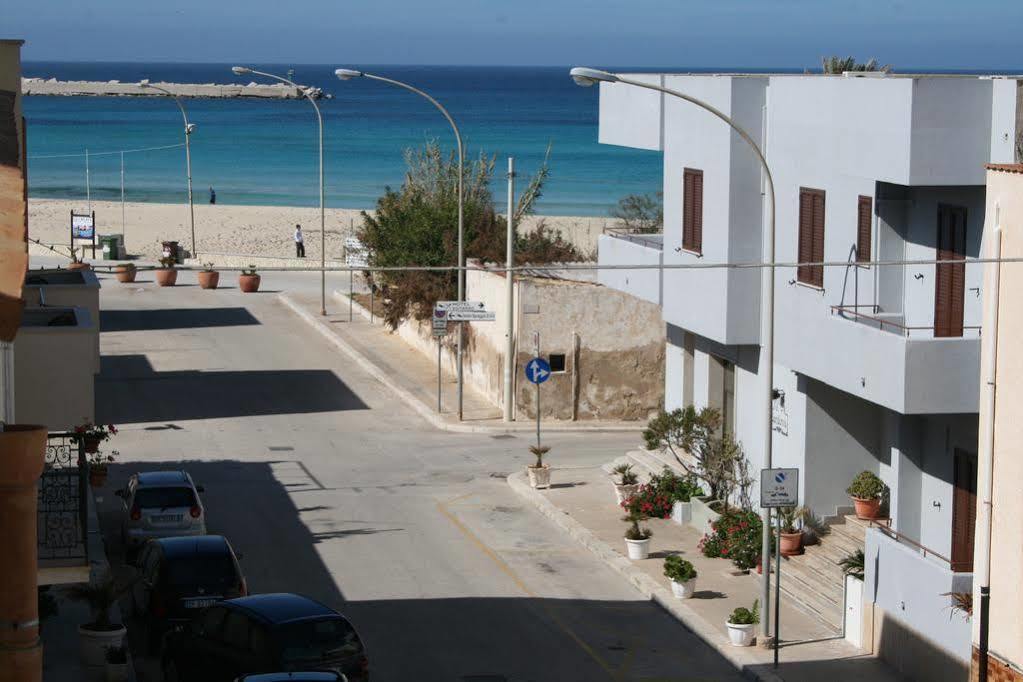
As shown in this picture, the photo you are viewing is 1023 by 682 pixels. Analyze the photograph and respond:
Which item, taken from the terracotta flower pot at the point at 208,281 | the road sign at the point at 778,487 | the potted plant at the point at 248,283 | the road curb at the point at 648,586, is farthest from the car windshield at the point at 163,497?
the terracotta flower pot at the point at 208,281

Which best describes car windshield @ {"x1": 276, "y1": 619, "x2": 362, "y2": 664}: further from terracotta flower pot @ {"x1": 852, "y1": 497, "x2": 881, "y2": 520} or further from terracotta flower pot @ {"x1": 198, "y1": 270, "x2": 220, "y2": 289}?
terracotta flower pot @ {"x1": 198, "y1": 270, "x2": 220, "y2": 289}

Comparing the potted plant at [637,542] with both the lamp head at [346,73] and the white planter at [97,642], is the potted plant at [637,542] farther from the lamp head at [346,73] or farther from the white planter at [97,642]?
the lamp head at [346,73]

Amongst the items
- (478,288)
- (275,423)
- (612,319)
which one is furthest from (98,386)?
(612,319)

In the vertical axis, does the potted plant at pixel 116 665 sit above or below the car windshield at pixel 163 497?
below

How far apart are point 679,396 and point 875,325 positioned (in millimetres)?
7972

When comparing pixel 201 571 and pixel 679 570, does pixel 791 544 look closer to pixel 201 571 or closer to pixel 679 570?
pixel 679 570

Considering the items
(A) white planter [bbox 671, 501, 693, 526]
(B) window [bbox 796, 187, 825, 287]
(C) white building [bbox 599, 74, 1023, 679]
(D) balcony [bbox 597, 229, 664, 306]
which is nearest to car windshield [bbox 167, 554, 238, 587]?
(C) white building [bbox 599, 74, 1023, 679]

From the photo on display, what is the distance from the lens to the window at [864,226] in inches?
863

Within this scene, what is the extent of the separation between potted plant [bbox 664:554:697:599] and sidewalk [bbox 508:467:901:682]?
0.13m

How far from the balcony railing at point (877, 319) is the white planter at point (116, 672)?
10.6 metres

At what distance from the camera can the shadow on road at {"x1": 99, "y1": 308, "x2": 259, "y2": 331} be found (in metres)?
49.6

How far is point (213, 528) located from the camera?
85.7 feet

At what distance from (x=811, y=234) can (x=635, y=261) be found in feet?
19.6

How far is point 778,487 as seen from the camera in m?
19.2
